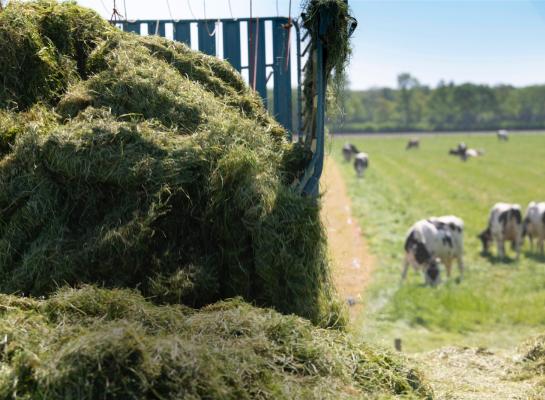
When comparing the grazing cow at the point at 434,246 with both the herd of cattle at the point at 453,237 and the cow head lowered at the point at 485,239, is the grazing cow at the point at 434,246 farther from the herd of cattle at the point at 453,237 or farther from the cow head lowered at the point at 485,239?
the cow head lowered at the point at 485,239

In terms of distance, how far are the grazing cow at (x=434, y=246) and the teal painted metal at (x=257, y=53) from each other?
9561mm

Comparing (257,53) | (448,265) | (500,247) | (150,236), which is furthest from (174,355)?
(500,247)

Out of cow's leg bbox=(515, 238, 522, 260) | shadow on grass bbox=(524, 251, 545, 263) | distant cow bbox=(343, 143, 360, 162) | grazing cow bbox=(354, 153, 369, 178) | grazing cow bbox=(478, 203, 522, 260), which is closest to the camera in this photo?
shadow on grass bbox=(524, 251, 545, 263)

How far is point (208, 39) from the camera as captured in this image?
760cm

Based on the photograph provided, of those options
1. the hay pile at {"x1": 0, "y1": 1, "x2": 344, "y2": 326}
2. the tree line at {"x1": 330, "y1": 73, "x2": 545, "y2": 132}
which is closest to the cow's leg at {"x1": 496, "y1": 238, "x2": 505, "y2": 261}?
the hay pile at {"x1": 0, "y1": 1, "x2": 344, "y2": 326}

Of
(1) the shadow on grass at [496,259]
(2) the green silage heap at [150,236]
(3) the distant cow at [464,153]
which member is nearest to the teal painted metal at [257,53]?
(2) the green silage heap at [150,236]

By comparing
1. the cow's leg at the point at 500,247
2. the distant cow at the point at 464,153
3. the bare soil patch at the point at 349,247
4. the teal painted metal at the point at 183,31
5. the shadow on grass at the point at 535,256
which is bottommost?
the shadow on grass at the point at 535,256

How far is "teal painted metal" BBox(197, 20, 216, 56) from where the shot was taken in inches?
298

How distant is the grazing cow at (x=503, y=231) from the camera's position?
19.7 meters

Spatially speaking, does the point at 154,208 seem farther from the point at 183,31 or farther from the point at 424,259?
the point at 424,259

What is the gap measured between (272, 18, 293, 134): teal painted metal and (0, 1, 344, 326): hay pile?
195cm

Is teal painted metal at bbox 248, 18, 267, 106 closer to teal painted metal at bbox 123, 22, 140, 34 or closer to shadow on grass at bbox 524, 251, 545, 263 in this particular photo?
teal painted metal at bbox 123, 22, 140, 34

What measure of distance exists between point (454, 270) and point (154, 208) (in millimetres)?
14164

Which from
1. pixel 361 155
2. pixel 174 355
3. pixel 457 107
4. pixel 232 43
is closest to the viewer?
pixel 174 355
